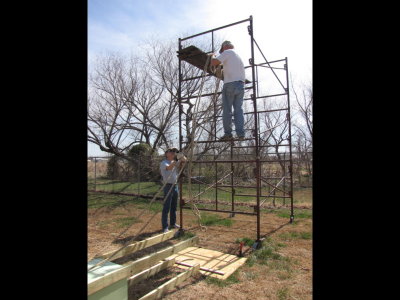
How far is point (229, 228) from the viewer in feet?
22.9

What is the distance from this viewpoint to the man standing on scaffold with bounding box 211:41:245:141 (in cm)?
489

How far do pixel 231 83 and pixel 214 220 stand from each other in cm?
429

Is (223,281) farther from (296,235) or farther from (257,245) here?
(296,235)

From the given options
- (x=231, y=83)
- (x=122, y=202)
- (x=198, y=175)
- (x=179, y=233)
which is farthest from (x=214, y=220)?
(x=198, y=175)

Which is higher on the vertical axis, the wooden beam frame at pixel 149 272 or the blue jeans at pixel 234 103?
the blue jeans at pixel 234 103

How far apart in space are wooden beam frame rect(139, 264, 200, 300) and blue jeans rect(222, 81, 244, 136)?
8.41 feet

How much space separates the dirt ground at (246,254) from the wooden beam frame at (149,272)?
101mm

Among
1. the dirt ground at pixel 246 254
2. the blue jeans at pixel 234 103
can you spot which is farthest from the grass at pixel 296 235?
the blue jeans at pixel 234 103

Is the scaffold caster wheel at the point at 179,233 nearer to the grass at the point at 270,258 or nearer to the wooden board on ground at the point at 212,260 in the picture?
the wooden board on ground at the point at 212,260

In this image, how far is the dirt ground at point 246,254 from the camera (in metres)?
3.73

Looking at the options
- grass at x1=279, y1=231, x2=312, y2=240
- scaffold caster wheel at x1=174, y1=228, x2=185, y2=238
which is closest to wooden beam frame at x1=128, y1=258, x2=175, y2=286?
scaffold caster wheel at x1=174, y1=228, x2=185, y2=238

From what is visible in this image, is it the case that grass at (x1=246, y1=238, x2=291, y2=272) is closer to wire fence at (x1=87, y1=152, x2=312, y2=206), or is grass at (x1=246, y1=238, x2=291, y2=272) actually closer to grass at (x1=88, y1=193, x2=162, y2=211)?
grass at (x1=88, y1=193, x2=162, y2=211)

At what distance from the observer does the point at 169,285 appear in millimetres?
3723
